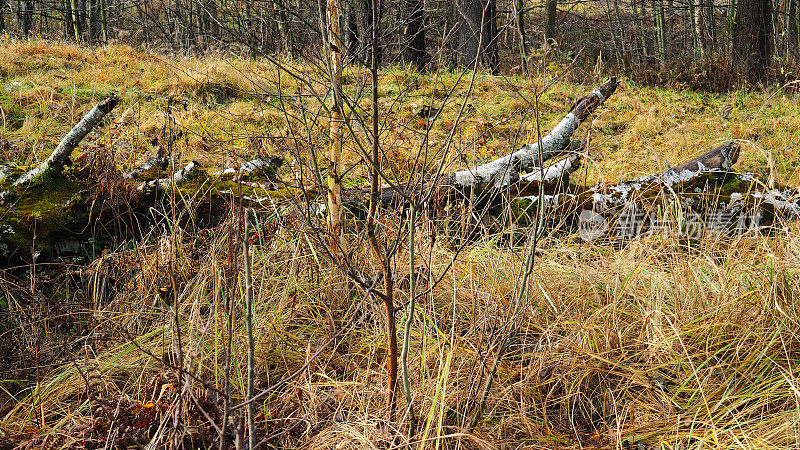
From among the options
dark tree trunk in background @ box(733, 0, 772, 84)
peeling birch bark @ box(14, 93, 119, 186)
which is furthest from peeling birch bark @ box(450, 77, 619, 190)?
dark tree trunk in background @ box(733, 0, 772, 84)

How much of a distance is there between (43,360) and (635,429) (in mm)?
2438

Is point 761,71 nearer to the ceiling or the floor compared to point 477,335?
nearer to the ceiling

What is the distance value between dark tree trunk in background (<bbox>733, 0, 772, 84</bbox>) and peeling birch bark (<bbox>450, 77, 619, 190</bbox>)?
19.7 ft

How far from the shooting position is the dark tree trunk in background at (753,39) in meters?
8.54

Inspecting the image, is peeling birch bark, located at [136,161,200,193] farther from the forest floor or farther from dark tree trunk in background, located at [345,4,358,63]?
dark tree trunk in background, located at [345,4,358,63]

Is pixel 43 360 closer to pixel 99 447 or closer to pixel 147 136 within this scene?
pixel 99 447

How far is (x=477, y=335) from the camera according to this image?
7.53 ft

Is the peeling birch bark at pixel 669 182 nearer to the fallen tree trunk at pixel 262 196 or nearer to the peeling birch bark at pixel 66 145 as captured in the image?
the fallen tree trunk at pixel 262 196

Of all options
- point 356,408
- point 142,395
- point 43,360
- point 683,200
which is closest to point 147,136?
point 43,360

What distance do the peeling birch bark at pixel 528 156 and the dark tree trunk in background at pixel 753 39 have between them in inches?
236

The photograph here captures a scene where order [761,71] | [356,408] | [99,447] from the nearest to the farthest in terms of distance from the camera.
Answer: [99,447]
[356,408]
[761,71]

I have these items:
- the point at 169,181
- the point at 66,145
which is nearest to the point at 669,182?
the point at 169,181

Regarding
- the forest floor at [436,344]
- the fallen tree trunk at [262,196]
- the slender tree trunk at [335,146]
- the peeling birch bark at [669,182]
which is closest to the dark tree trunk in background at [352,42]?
the slender tree trunk at [335,146]

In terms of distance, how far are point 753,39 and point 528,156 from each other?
281 inches
